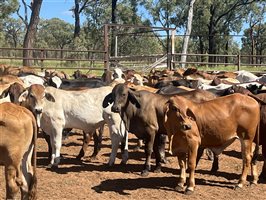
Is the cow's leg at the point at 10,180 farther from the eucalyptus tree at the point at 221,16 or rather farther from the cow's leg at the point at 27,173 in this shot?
the eucalyptus tree at the point at 221,16

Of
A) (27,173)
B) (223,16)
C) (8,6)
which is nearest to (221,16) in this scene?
(223,16)

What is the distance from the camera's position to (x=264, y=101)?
7773 mm

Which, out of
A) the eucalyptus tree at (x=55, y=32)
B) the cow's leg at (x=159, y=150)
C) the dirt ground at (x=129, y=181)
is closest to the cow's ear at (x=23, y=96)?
the dirt ground at (x=129, y=181)

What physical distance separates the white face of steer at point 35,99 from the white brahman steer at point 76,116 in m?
0.06

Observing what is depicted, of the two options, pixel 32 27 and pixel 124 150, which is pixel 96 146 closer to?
pixel 124 150

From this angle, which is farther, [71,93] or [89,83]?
[89,83]

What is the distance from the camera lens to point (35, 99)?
7.59 metres

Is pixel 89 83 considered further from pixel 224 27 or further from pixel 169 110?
pixel 224 27

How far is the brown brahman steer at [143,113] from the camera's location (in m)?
7.86

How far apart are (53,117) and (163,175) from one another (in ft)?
7.69

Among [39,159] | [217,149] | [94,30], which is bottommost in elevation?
[39,159]

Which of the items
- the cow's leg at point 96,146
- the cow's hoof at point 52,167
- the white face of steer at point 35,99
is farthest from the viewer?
the cow's leg at point 96,146

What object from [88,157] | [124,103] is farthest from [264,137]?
→ [88,157]

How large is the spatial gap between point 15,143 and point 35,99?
7.43 feet
